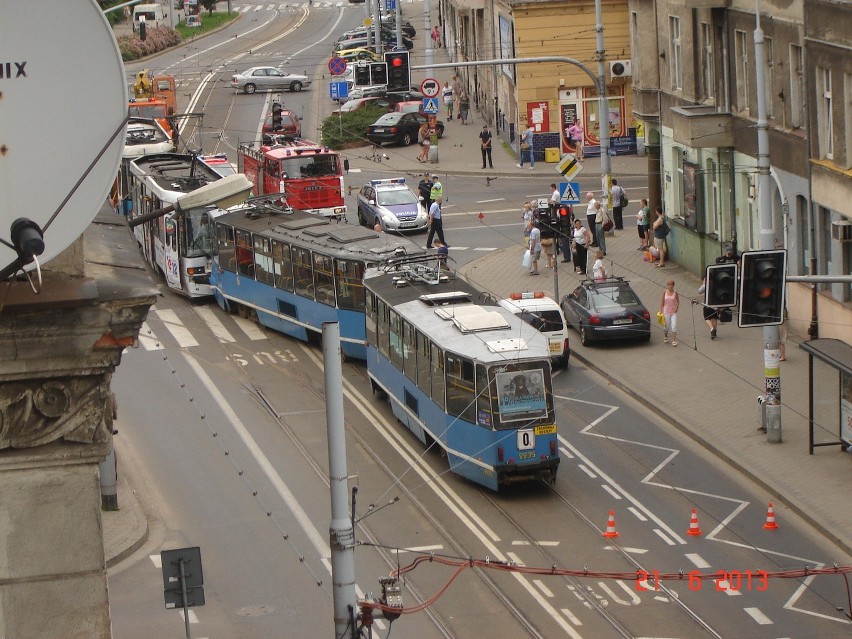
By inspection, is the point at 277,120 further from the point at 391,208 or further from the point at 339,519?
the point at 339,519

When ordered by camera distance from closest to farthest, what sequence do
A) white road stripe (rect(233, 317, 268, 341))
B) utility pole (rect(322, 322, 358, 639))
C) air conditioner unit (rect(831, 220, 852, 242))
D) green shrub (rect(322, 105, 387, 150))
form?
1. utility pole (rect(322, 322, 358, 639))
2. air conditioner unit (rect(831, 220, 852, 242))
3. white road stripe (rect(233, 317, 268, 341))
4. green shrub (rect(322, 105, 387, 150))

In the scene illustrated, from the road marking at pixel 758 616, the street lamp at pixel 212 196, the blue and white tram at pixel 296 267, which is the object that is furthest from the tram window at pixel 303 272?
the street lamp at pixel 212 196

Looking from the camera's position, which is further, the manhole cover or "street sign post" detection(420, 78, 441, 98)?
"street sign post" detection(420, 78, 441, 98)

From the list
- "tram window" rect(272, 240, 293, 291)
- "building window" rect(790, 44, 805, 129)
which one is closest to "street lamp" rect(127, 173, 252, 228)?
"building window" rect(790, 44, 805, 129)

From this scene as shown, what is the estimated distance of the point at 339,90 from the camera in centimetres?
7581

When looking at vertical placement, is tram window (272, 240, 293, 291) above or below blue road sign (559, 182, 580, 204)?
below

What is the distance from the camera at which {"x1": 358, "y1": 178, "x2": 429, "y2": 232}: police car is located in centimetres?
4700

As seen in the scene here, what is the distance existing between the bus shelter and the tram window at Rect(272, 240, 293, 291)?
13365mm

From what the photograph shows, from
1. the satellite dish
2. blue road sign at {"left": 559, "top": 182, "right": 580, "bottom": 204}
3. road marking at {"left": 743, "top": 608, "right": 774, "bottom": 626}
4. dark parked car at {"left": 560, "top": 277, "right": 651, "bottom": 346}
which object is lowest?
road marking at {"left": 743, "top": 608, "right": 774, "bottom": 626}

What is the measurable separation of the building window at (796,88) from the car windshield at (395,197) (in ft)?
55.9

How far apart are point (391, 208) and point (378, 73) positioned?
25.9ft

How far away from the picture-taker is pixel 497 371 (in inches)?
935

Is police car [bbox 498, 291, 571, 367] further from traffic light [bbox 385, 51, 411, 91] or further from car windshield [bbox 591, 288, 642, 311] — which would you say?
traffic light [bbox 385, 51, 411, 91]

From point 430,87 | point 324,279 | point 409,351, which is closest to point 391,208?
point 324,279
